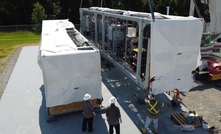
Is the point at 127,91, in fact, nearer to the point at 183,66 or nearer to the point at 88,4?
the point at 183,66

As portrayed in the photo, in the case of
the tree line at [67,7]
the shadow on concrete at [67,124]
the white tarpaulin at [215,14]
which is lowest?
the shadow on concrete at [67,124]

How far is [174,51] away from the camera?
7988mm

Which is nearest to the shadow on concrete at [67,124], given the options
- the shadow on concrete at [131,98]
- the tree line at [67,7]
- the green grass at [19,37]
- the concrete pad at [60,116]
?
the concrete pad at [60,116]

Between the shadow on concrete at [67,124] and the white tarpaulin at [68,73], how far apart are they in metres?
0.71

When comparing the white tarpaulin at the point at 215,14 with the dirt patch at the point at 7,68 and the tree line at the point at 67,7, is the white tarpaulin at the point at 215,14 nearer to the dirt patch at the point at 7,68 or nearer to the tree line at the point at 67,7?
the dirt patch at the point at 7,68

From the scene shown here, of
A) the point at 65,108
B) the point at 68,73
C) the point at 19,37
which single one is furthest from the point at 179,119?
the point at 19,37

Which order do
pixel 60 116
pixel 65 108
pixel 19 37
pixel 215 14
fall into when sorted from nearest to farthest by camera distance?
pixel 65 108
pixel 60 116
pixel 215 14
pixel 19 37

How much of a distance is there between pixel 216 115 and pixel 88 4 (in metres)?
31.0

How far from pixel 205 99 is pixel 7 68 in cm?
1126

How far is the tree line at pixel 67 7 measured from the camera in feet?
115

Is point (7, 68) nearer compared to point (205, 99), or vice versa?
point (205, 99)

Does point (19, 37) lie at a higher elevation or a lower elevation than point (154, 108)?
higher

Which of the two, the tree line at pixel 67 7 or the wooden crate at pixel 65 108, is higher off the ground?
the tree line at pixel 67 7

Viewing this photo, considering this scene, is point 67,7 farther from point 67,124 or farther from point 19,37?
point 67,124
